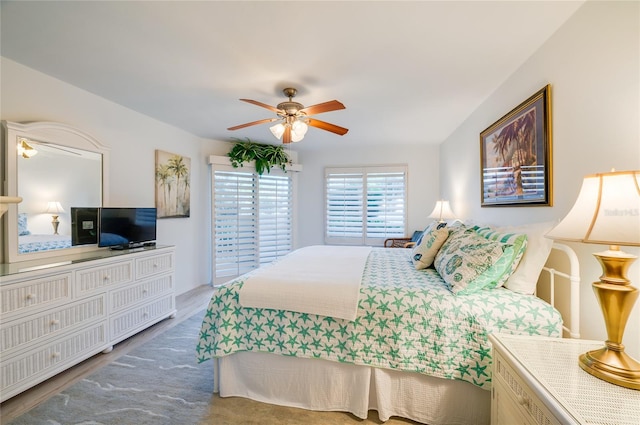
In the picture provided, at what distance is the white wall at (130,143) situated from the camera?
2193 millimetres

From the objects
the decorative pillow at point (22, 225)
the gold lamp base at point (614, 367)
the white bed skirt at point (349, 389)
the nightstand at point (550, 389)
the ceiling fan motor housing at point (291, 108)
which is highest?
the ceiling fan motor housing at point (291, 108)

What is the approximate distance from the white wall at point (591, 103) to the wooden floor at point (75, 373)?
3487 mm

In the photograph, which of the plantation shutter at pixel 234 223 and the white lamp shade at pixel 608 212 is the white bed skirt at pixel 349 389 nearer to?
the white lamp shade at pixel 608 212

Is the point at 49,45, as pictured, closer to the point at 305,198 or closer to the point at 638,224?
the point at 638,224

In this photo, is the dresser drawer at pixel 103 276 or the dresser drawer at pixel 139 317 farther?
the dresser drawer at pixel 139 317

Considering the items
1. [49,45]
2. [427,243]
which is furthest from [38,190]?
[427,243]

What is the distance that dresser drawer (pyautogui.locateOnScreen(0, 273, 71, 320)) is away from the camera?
5.62 feet

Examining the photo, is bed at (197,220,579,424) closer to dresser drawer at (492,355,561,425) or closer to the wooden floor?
dresser drawer at (492,355,561,425)

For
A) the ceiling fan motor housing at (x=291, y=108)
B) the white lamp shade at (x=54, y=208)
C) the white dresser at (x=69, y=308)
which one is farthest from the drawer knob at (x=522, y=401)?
the white lamp shade at (x=54, y=208)

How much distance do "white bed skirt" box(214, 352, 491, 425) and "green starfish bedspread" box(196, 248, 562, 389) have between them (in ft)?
0.38

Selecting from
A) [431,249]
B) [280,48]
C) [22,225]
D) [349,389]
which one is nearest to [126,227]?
[22,225]

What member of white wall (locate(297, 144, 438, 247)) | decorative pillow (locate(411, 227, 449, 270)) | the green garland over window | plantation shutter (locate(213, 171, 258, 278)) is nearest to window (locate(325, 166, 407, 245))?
white wall (locate(297, 144, 438, 247))

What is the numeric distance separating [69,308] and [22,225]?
0.78 meters

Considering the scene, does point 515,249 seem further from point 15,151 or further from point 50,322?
point 15,151
